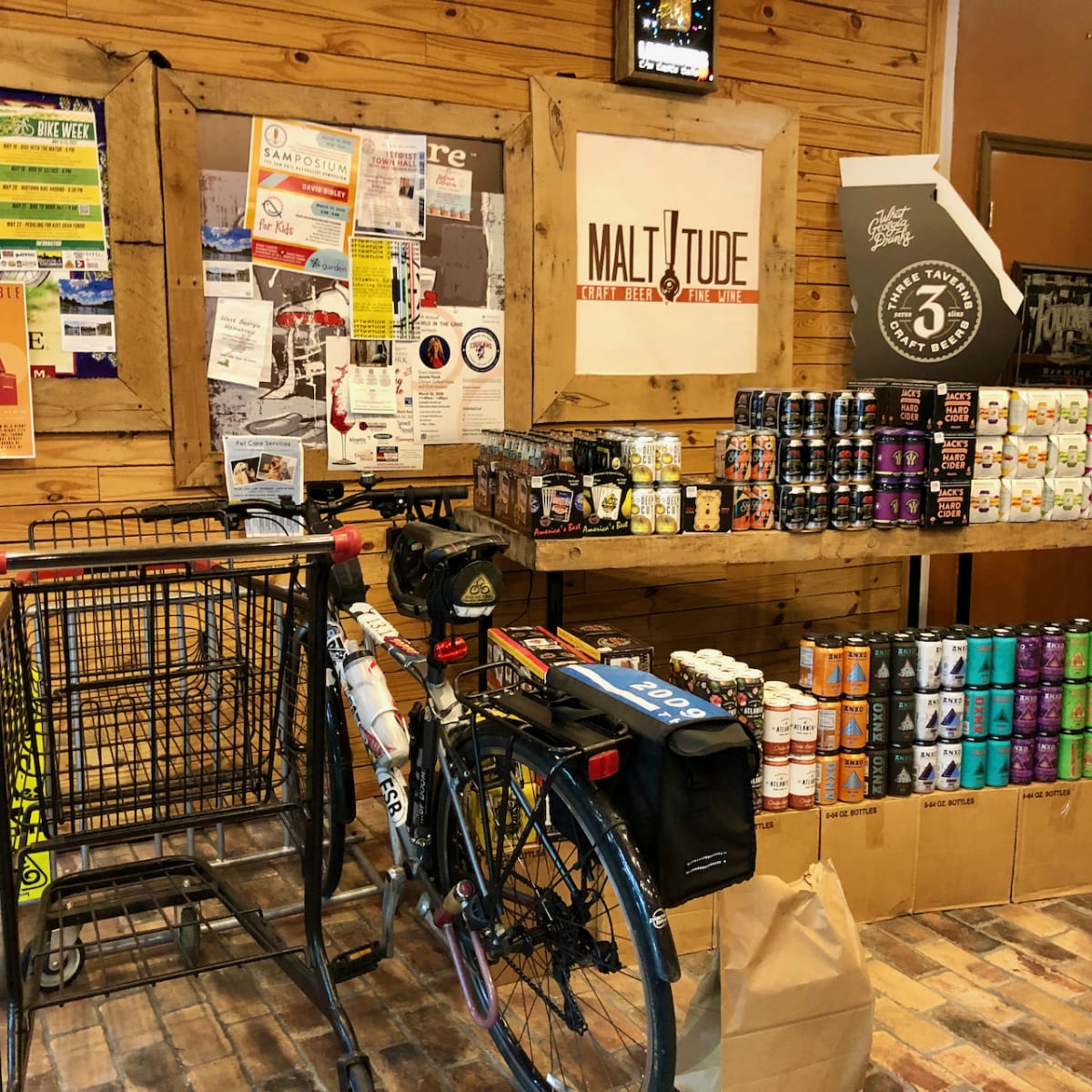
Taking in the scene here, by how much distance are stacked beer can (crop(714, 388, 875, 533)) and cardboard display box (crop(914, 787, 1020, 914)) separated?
794mm

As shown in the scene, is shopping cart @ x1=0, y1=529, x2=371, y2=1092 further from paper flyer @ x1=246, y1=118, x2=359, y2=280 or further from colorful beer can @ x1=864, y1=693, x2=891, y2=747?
colorful beer can @ x1=864, y1=693, x2=891, y2=747

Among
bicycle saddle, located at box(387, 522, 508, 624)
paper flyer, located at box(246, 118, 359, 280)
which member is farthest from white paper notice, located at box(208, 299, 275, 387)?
bicycle saddle, located at box(387, 522, 508, 624)

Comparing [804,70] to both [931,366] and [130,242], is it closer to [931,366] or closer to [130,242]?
[931,366]

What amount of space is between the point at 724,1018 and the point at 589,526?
124 centimetres

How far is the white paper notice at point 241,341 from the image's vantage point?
305cm

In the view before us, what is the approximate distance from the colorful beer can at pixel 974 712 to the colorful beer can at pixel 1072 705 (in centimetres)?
23

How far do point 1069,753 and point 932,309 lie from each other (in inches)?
66.7

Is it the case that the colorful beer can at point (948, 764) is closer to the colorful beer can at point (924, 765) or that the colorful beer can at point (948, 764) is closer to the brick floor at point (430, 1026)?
the colorful beer can at point (924, 765)

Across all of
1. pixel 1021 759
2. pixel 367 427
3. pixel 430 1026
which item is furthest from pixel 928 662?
pixel 367 427

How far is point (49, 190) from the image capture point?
111 inches

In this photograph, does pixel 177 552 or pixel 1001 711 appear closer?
pixel 177 552

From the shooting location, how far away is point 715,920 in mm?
2617

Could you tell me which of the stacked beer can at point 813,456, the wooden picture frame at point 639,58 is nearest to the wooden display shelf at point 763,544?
the stacked beer can at point 813,456

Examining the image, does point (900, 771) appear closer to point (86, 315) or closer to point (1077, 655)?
point (1077, 655)
